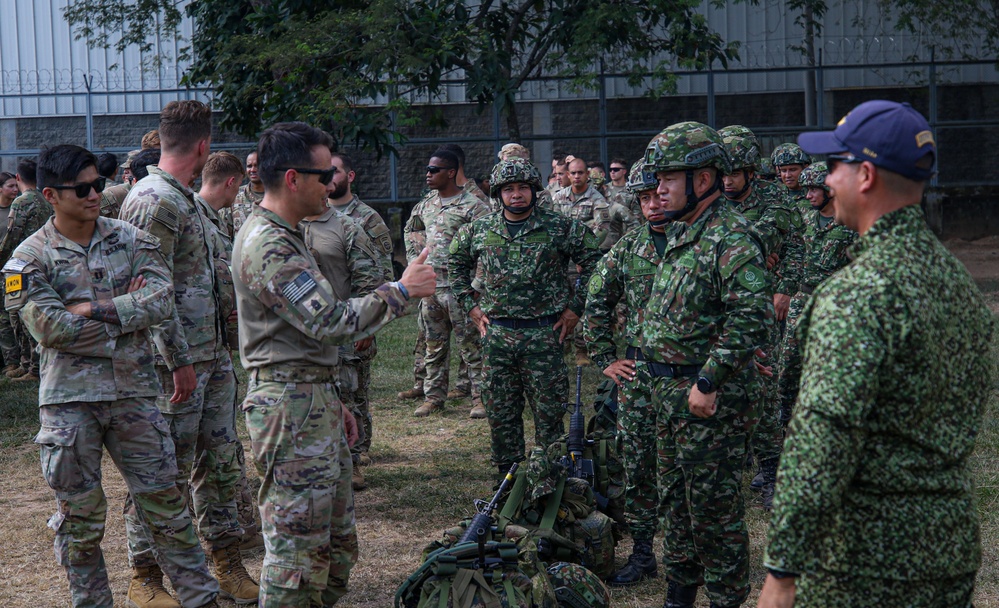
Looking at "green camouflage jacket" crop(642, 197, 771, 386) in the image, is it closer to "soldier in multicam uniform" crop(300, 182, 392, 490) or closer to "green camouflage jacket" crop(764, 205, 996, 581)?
"green camouflage jacket" crop(764, 205, 996, 581)

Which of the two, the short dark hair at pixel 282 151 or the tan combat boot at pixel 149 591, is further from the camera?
the tan combat boot at pixel 149 591

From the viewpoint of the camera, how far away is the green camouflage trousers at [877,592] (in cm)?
242

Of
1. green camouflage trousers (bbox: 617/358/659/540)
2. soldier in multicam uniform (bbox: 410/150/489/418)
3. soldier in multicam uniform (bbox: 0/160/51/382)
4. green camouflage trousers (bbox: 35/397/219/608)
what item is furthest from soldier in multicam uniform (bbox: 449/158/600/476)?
soldier in multicam uniform (bbox: 0/160/51/382)

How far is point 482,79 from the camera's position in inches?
538

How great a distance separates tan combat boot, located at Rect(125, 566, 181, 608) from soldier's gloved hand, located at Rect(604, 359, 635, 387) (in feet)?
7.85

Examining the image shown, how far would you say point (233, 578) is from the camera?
5.01 metres

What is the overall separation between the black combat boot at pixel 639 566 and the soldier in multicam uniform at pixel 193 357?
1.90m

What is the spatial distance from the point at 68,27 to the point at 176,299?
1629 cm

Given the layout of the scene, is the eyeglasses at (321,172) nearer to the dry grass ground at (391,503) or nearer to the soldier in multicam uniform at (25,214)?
the dry grass ground at (391,503)

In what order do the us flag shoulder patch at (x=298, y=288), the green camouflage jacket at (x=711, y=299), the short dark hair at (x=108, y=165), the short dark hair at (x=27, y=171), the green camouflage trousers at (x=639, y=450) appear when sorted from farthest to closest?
the short dark hair at (x=27, y=171), the short dark hair at (x=108, y=165), the green camouflage trousers at (x=639, y=450), the green camouflage jacket at (x=711, y=299), the us flag shoulder patch at (x=298, y=288)

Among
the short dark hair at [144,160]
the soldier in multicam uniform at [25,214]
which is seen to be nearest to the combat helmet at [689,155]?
the short dark hair at [144,160]

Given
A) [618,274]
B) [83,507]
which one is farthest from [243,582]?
[618,274]

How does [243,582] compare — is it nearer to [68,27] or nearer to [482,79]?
[482,79]

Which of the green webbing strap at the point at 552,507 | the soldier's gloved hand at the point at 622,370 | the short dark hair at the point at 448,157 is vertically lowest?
the green webbing strap at the point at 552,507
